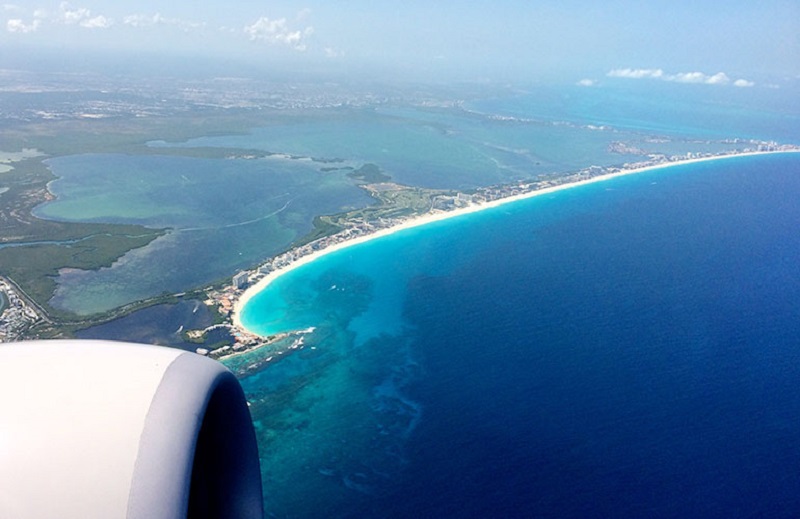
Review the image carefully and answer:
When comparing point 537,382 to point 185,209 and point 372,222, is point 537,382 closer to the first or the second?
point 372,222

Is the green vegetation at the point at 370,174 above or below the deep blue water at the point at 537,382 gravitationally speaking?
above

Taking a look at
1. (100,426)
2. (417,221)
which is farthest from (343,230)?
(100,426)

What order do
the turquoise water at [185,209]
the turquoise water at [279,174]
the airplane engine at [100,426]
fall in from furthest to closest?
the turquoise water at [279,174], the turquoise water at [185,209], the airplane engine at [100,426]

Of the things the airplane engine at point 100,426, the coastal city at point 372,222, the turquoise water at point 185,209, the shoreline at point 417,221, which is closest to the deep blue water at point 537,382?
the shoreline at point 417,221

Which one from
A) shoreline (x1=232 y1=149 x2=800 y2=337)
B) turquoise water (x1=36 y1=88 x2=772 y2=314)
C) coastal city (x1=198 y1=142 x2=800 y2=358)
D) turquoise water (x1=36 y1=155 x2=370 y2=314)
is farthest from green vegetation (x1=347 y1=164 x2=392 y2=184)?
shoreline (x1=232 y1=149 x2=800 y2=337)

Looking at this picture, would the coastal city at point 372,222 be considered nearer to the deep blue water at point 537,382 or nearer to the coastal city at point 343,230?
the coastal city at point 343,230

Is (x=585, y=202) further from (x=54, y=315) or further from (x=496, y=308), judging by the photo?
(x=54, y=315)

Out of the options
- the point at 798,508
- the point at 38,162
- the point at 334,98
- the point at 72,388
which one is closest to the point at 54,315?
the point at 72,388
